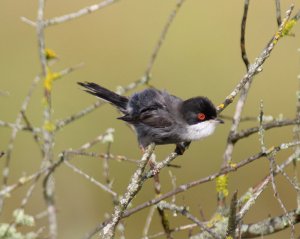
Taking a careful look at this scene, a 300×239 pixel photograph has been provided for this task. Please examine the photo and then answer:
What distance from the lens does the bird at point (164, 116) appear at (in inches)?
191

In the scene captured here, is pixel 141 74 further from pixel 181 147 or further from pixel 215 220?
pixel 215 220

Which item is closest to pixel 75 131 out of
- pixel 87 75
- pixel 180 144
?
pixel 87 75

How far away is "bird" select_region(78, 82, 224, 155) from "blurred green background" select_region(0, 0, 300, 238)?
2.12 metres

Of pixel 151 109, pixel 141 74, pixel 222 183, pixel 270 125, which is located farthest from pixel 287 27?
pixel 141 74

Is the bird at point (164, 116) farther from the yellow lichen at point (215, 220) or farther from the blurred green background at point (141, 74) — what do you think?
the blurred green background at point (141, 74)

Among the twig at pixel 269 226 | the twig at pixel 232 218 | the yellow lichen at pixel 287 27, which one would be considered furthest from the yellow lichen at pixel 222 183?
the twig at pixel 232 218

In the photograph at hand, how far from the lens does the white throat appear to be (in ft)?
15.8

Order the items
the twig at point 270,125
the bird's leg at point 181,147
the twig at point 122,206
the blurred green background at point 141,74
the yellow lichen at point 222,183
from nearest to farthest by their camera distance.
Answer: the twig at point 122,206
the twig at point 270,125
the yellow lichen at point 222,183
the bird's leg at point 181,147
the blurred green background at point 141,74

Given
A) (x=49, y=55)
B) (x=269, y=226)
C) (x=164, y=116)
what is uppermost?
(x=164, y=116)

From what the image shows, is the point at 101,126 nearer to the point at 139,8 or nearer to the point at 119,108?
the point at 139,8

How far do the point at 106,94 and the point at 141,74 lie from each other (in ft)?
13.2

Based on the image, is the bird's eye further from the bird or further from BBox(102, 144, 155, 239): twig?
BBox(102, 144, 155, 239): twig

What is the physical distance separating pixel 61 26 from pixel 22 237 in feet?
22.4

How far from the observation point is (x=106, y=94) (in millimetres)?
5242
